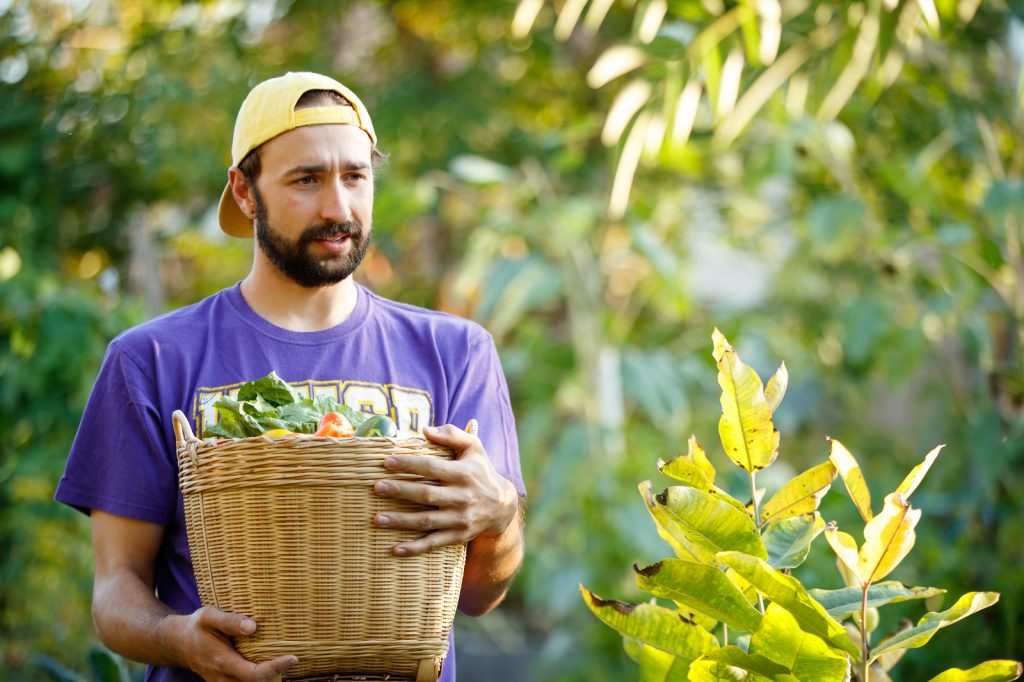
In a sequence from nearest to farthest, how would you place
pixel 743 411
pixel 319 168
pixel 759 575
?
pixel 759 575, pixel 743 411, pixel 319 168

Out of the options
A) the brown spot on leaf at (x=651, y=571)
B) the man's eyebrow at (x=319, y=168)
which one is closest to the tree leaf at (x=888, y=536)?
Answer: the brown spot on leaf at (x=651, y=571)

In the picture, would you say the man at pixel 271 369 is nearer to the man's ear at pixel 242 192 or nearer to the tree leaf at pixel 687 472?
the man's ear at pixel 242 192

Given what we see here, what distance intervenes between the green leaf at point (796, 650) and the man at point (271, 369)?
36cm

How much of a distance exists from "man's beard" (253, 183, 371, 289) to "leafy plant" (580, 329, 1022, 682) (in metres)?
0.53

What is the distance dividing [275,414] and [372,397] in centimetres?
22

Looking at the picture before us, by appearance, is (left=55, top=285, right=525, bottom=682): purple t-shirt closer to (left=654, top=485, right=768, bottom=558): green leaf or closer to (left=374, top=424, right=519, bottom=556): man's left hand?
(left=374, top=424, right=519, bottom=556): man's left hand

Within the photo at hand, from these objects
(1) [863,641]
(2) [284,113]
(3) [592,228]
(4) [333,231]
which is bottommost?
(3) [592,228]

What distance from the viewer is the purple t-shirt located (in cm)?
162

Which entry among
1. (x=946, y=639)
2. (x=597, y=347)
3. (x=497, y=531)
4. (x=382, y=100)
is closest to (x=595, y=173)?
(x=382, y=100)

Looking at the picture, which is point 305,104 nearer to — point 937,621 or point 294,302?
point 294,302

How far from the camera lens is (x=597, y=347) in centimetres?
503

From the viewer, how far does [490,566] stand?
64.9 inches

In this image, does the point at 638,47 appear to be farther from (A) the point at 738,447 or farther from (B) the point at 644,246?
(B) the point at 644,246

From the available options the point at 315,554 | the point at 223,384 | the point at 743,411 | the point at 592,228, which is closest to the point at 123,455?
the point at 223,384
